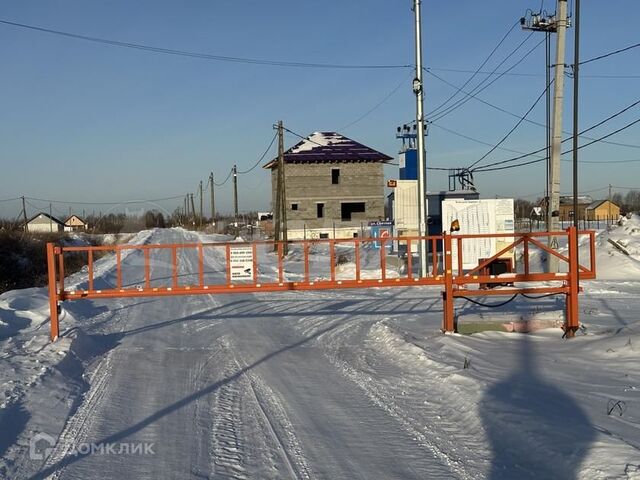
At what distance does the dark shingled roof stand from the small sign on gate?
4544cm

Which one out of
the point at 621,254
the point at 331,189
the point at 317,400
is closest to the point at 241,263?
the point at 317,400

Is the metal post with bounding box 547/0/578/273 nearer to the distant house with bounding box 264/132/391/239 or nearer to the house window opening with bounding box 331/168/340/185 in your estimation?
the distant house with bounding box 264/132/391/239

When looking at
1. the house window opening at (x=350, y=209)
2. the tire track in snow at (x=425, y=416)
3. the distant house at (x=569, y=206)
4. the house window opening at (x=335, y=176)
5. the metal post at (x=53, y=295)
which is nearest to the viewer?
the tire track in snow at (x=425, y=416)

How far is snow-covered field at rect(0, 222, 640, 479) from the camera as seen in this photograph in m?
5.39

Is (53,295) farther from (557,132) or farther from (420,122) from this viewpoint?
(557,132)

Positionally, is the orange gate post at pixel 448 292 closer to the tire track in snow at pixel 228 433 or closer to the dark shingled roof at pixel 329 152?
the tire track in snow at pixel 228 433

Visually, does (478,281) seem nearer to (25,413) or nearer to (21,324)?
(25,413)

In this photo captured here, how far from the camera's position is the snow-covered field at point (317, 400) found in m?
5.39

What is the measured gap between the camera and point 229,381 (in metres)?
8.52

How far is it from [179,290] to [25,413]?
5.07 metres

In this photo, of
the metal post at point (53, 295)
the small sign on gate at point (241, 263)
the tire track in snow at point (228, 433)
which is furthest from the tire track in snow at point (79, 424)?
the small sign on gate at point (241, 263)

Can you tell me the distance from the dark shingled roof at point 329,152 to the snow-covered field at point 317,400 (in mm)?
44547

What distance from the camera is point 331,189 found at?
58188mm

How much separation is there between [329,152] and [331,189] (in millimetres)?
3359
